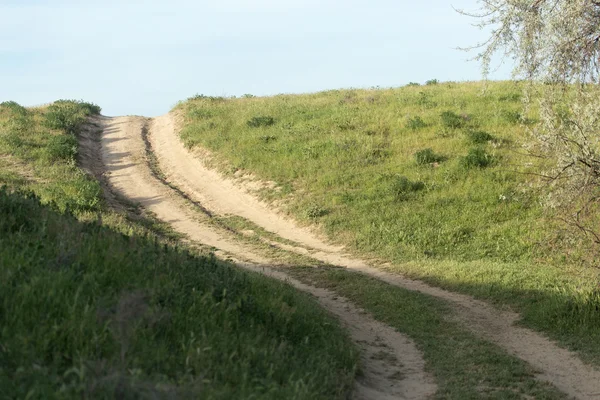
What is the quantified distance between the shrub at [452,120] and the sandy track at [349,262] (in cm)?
833

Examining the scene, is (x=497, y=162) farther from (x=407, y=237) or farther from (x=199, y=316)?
(x=199, y=316)

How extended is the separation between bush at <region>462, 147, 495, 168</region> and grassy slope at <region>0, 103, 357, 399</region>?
1289cm

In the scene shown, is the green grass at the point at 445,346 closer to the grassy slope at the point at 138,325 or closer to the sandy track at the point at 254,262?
the sandy track at the point at 254,262

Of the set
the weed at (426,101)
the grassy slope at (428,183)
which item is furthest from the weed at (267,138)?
the weed at (426,101)

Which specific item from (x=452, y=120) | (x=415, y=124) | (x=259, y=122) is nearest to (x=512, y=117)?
(x=452, y=120)

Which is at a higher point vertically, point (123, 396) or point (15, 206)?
point (15, 206)

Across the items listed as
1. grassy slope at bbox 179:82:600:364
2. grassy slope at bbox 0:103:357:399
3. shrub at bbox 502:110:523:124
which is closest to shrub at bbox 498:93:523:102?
grassy slope at bbox 179:82:600:364

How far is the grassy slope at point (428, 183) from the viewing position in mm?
13461

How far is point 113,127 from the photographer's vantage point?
108ft

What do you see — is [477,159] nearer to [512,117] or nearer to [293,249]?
[512,117]

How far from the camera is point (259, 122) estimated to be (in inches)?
1141

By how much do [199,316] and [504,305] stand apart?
7519mm

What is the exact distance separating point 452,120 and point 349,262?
10968mm

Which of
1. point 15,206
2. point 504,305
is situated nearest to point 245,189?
point 504,305
